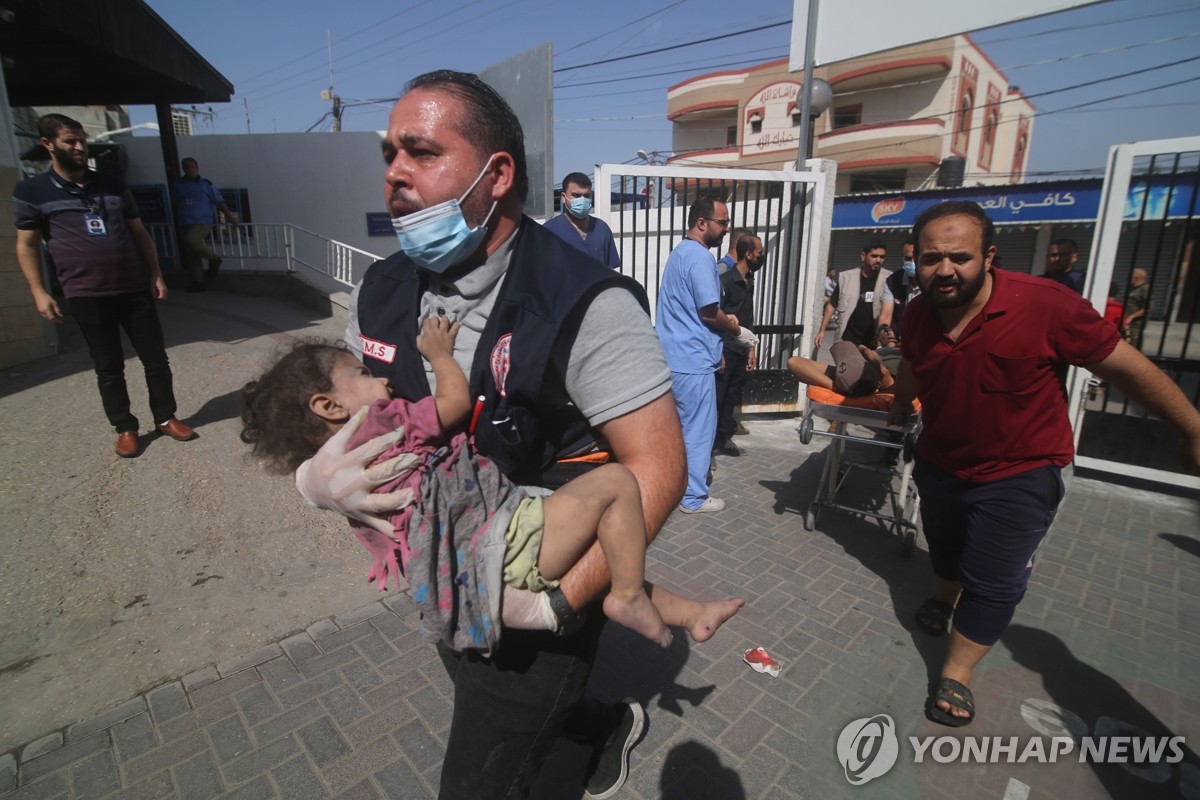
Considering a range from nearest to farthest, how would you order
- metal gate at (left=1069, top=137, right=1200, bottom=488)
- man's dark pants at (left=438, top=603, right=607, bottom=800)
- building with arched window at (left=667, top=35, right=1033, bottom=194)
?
man's dark pants at (left=438, top=603, right=607, bottom=800) < metal gate at (left=1069, top=137, right=1200, bottom=488) < building with arched window at (left=667, top=35, right=1033, bottom=194)

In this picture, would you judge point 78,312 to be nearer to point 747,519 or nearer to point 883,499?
point 747,519

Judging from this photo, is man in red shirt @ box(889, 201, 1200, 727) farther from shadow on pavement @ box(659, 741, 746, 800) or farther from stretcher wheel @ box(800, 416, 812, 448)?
stretcher wheel @ box(800, 416, 812, 448)

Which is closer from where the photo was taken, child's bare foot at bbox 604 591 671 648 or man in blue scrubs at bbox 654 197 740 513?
child's bare foot at bbox 604 591 671 648

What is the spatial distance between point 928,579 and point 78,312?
19.5ft

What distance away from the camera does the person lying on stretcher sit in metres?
3.98

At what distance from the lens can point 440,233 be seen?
1446 millimetres

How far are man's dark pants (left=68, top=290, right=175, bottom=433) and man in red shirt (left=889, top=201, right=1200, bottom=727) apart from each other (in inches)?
198

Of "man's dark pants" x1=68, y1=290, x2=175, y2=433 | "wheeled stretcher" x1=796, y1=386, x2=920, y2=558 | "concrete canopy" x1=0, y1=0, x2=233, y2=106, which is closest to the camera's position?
"wheeled stretcher" x1=796, y1=386, x2=920, y2=558

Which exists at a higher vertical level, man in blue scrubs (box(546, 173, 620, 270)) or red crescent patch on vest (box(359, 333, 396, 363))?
man in blue scrubs (box(546, 173, 620, 270))

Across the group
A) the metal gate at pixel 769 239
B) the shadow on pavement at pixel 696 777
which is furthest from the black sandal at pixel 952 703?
the metal gate at pixel 769 239

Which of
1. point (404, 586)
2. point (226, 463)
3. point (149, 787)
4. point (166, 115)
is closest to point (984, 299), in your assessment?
point (404, 586)

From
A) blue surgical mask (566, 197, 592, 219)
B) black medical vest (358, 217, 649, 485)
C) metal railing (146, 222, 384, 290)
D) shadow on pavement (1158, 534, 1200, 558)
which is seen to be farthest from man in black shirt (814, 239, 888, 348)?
metal railing (146, 222, 384, 290)

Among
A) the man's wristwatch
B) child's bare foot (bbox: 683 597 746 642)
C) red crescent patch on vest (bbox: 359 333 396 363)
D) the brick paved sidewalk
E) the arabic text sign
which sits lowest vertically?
the brick paved sidewalk

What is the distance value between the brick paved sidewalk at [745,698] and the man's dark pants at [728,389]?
1885 millimetres
